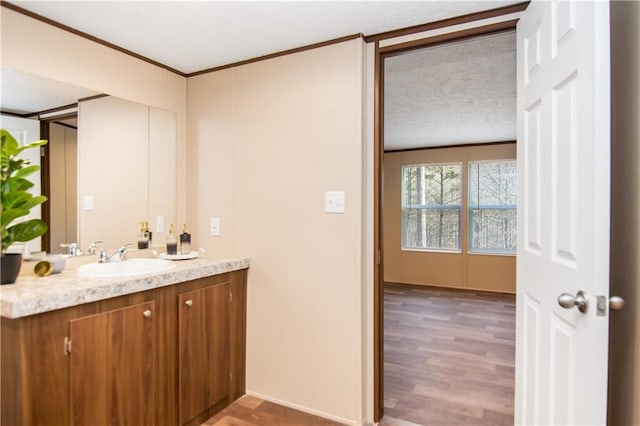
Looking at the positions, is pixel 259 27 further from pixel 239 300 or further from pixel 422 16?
pixel 239 300

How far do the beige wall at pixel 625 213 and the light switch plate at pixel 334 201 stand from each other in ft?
3.98

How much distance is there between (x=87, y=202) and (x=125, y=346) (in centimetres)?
92

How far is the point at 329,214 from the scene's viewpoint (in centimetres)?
215

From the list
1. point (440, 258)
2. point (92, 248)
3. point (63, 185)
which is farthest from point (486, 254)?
point (63, 185)

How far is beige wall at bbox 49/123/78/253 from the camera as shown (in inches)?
77.7

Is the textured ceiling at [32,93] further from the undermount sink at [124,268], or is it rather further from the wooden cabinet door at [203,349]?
the wooden cabinet door at [203,349]

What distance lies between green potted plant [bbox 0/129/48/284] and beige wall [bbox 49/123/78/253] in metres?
0.29

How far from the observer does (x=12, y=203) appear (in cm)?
158

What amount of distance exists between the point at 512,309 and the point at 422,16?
4.03 m

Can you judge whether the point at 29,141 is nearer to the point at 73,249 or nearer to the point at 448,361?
the point at 73,249

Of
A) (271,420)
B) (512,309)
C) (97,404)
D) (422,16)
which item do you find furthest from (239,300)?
(512,309)

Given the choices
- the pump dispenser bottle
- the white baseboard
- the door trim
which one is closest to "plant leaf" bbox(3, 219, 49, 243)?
the pump dispenser bottle

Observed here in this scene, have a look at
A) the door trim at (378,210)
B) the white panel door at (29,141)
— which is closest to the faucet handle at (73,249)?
the white panel door at (29,141)

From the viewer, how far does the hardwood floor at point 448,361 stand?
227cm
